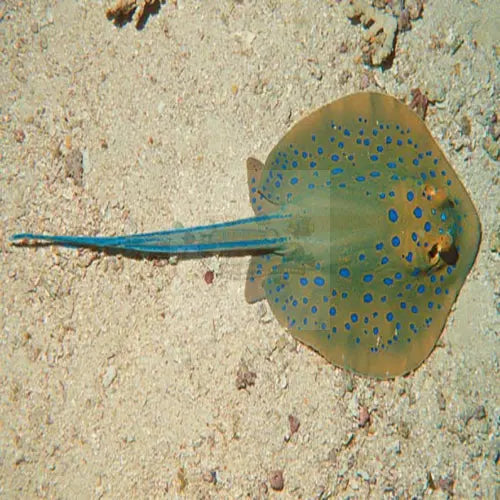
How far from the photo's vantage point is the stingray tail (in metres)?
3.19

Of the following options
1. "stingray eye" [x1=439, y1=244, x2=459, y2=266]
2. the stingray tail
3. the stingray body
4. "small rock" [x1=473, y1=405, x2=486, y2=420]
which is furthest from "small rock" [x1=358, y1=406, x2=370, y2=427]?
the stingray tail

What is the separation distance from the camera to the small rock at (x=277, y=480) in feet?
10.7

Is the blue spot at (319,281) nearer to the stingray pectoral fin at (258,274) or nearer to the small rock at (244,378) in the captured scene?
the stingray pectoral fin at (258,274)

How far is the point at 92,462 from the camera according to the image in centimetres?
343

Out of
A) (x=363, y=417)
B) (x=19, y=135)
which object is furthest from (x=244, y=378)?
(x=19, y=135)

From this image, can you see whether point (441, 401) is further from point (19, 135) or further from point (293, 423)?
point (19, 135)

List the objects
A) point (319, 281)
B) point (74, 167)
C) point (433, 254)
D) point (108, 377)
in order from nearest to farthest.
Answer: point (433, 254) < point (319, 281) < point (108, 377) < point (74, 167)

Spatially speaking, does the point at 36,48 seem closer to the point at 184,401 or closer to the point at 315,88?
the point at 315,88

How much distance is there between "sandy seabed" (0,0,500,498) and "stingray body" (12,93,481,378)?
0.24 m

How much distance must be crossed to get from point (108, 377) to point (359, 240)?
2155mm

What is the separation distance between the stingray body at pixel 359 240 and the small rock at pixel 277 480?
0.91 meters

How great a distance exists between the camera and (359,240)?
3.17 meters

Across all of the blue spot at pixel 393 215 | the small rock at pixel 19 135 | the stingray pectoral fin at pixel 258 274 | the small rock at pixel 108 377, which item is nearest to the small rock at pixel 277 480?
the stingray pectoral fin at pixel 258 274

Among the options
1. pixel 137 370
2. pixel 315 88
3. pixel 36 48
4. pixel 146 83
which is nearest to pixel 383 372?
pixel 137 370
